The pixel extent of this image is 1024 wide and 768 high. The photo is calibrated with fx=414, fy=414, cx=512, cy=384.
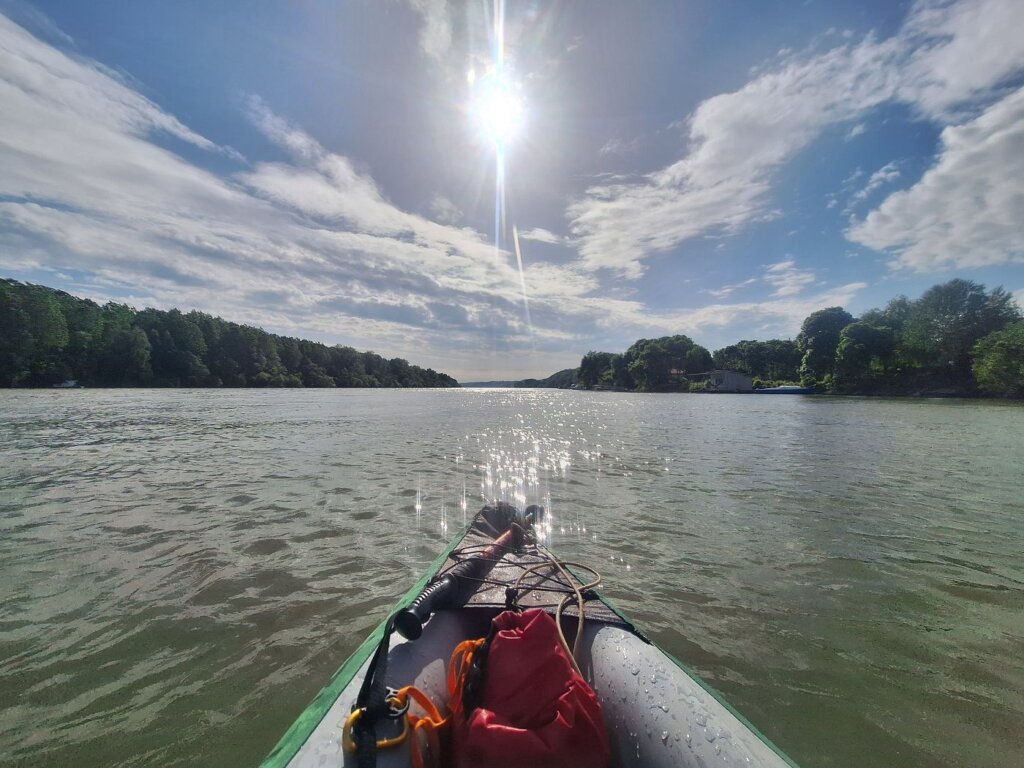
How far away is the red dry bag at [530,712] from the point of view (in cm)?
221

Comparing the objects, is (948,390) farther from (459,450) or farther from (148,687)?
(148,687)

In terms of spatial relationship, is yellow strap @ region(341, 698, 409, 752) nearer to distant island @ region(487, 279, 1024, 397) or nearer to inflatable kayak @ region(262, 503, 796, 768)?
inflatable kayak @ region(262, 503, 796, 768)

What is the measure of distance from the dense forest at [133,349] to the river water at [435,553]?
248ft

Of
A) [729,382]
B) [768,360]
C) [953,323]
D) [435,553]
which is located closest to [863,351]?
[953,323]

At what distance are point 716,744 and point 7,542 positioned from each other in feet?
33.8

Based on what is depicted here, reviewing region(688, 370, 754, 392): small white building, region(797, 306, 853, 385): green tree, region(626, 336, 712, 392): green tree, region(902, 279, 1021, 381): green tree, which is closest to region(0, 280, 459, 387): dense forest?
region(626, 336, 712, 392): green tree

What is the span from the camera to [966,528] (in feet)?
25.1

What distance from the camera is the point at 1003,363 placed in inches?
1921

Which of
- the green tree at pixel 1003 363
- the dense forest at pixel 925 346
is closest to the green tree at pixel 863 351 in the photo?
the dense forest at pixel 925 346

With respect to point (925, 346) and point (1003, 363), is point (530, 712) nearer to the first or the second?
point (1003, 363)

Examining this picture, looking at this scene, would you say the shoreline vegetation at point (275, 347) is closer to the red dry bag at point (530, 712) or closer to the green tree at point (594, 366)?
the green tree at point (594, 366)

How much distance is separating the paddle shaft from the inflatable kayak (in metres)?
0.01

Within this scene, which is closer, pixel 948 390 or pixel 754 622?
pixel 754 622

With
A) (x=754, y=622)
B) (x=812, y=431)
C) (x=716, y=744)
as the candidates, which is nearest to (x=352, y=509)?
(x=754, y=622)
